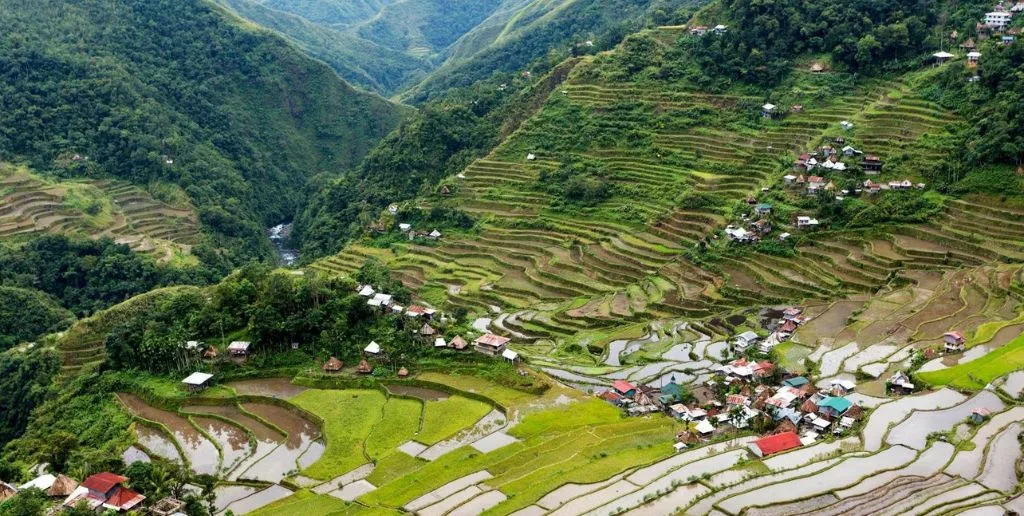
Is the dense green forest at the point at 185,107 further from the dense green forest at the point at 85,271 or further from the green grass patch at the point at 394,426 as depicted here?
the green grass patch at the point at 394,426

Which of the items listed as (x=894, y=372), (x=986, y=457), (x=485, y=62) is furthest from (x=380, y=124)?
(x=986, y=457)

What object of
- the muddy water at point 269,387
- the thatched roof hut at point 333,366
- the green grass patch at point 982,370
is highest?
the green grass patch at point 982,370

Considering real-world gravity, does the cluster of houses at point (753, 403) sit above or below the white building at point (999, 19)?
below

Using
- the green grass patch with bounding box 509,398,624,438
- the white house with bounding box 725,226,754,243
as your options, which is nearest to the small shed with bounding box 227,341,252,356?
the green grass patch with bounding box 509,398,624,438

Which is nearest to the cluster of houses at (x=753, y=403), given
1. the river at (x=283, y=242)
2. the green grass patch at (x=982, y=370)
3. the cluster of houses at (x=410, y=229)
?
the green grass patch at (x=982, y=370)

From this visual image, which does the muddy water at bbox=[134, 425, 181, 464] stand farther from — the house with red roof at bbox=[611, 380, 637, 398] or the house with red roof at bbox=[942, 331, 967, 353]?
the house with red roof at bbox=[942, 331, 967, 353]

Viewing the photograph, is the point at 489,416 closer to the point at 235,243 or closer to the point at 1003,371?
the point at 1003,371
